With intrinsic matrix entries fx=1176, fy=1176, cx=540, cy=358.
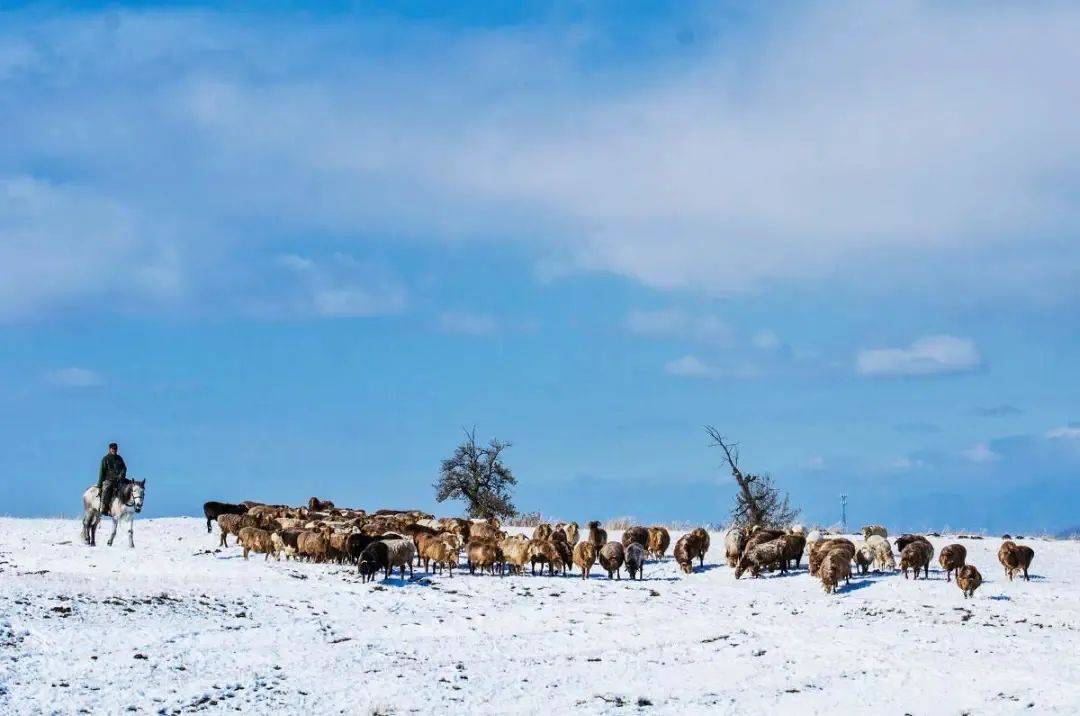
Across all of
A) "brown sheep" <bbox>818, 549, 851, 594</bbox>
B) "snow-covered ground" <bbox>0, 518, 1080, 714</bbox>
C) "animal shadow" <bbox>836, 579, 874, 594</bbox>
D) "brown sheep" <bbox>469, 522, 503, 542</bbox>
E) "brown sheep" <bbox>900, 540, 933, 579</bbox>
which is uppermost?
"brown sheep" <bbox>469, 522, 503, 542</bbox>

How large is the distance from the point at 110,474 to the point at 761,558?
59.3 ft

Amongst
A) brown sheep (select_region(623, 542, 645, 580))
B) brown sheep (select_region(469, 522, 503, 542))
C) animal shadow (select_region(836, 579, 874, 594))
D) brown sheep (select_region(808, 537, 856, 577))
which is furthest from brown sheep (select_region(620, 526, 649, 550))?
animal shadow (select_region(836, 579, 874, 594))

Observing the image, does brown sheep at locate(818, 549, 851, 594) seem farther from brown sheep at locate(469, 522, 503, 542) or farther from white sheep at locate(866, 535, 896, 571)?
brown sheep at locate(469, 522, 503, 542)

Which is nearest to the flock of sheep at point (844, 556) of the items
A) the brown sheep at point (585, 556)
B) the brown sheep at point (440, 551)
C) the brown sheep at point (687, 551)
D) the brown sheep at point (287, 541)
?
the brown sheep at point (687, 551)

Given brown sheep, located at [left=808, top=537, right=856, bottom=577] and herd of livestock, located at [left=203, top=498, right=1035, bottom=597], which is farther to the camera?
brown sheep, located at [left=808, top=537, right=856, bottom=577]

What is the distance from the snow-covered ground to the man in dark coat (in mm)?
2978

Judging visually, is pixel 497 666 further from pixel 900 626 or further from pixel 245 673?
pixel 900 626

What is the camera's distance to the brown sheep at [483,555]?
1193 inches

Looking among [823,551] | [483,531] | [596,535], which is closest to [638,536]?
[596,535]

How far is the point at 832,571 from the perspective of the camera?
92.6 ft

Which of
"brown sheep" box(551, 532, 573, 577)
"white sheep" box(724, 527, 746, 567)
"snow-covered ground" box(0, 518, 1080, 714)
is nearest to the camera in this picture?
"snow-covered ground" box(0, 518, 1080, 714)

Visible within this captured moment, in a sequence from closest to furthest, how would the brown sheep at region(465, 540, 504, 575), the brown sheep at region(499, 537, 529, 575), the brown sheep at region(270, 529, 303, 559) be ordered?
the brown sheep at region(465, 540, 504, 575) → the brown sheep at region(499, 537, 529, 575) → the brown sheep at region(270, 529, 303, 559)

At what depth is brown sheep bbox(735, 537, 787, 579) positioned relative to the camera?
31.5m

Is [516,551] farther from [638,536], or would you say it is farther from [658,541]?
[638,536]
